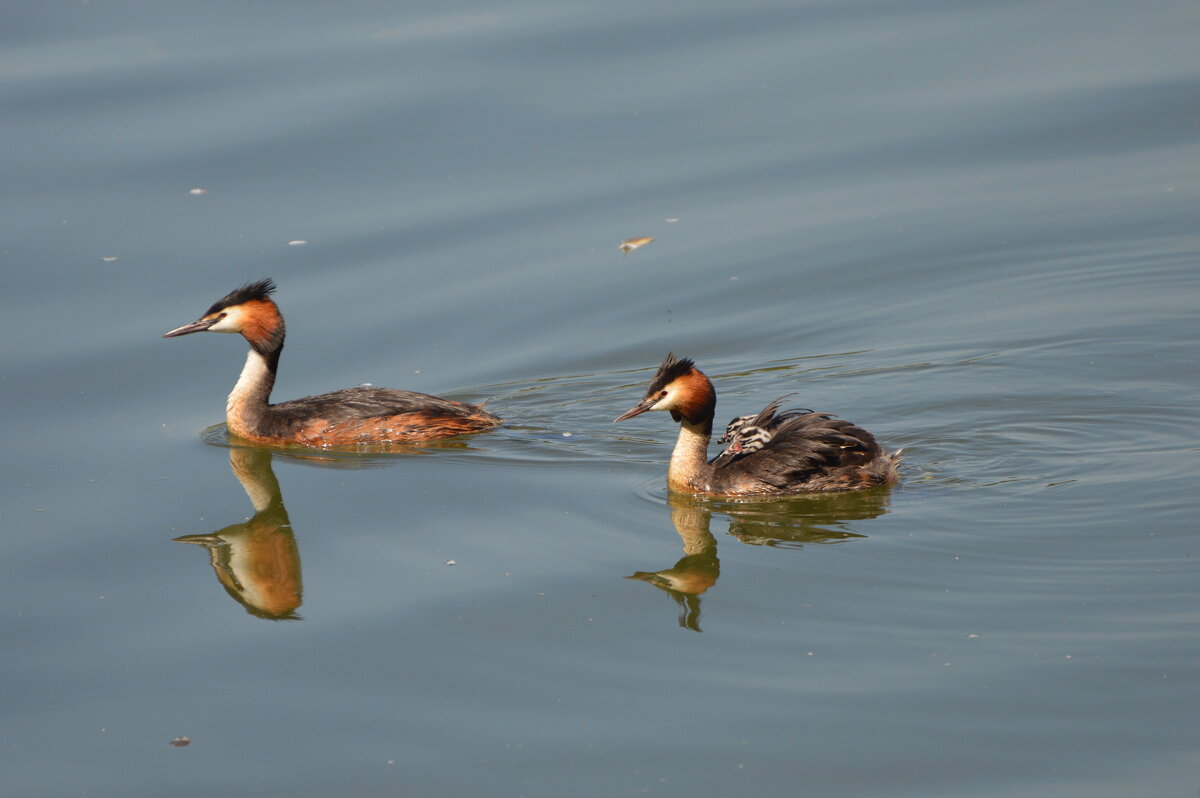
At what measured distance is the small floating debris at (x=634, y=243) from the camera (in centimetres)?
1355

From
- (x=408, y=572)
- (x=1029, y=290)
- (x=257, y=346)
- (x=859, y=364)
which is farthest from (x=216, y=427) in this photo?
(x=1029, y=290)

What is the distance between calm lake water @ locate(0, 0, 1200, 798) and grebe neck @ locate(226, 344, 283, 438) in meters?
0.23

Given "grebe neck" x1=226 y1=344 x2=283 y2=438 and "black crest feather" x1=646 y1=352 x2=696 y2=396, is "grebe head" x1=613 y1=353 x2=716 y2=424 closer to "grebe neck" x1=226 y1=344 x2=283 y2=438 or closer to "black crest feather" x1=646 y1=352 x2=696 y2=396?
"black crest feather" x1=646 y1=352 x2=696 y2=396

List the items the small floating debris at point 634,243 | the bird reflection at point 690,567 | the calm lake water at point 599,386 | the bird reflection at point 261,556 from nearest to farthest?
1. the calm lake water at point 599,386
2. the bird reflection at point 690,567
3. the bird reflection at point 261,556
4. the small floating debris at point 634,243

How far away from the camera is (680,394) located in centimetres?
1007

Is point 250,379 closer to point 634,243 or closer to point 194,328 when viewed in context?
point 194,328

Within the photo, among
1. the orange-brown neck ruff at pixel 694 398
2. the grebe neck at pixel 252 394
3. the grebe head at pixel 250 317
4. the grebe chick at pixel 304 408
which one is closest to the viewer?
the orange-brown neck ruff at pixel 694 398

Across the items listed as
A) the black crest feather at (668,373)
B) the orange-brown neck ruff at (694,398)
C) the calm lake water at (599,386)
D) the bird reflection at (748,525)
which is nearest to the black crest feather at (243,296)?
the calm lake water at (599,386)

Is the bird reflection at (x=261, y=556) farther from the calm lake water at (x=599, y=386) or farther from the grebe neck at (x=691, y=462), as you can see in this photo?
the grebe neck at (x=691, y=462)

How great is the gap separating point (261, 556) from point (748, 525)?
113 inches

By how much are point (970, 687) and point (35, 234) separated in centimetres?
979

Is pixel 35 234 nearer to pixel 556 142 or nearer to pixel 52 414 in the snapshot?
pixel 52 414

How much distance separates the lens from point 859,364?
1172 cm

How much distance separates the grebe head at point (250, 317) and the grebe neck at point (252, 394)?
10cm
